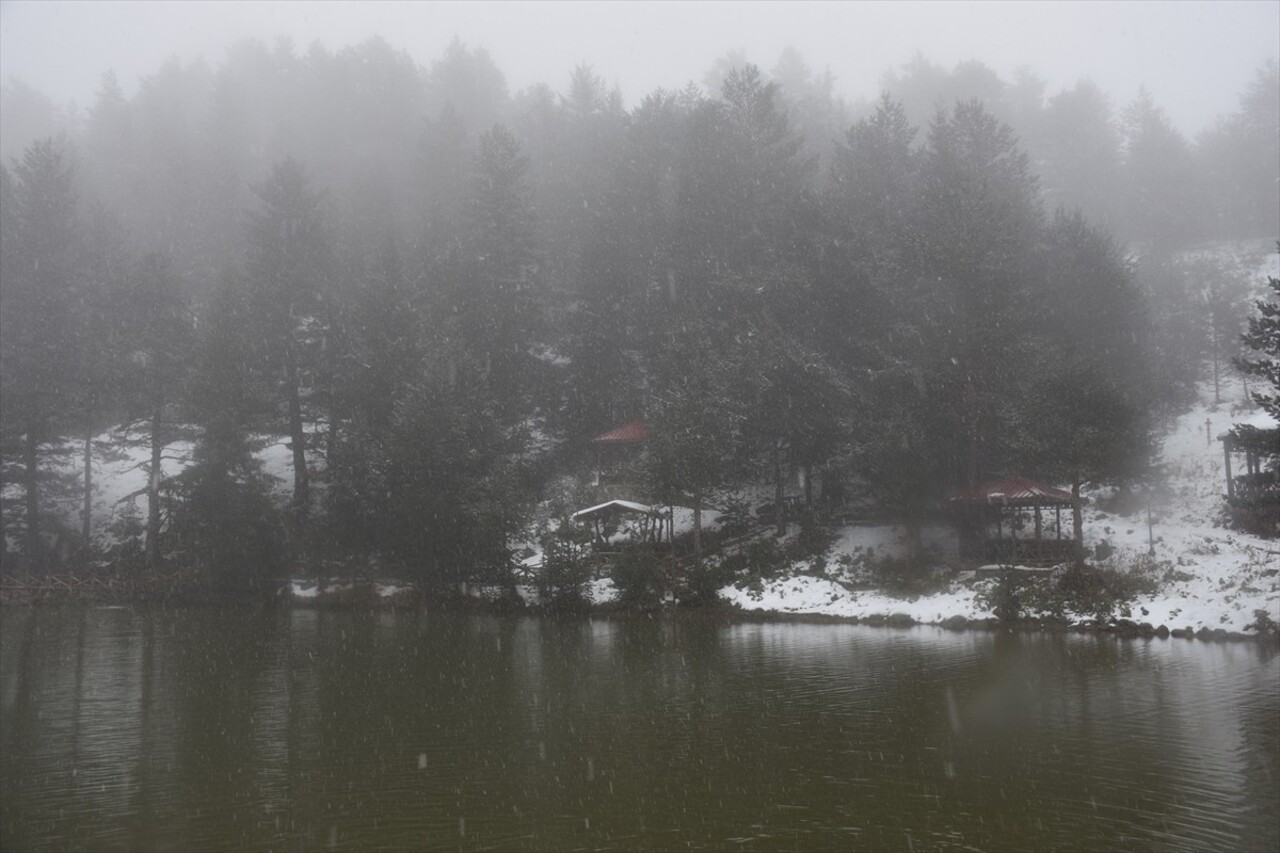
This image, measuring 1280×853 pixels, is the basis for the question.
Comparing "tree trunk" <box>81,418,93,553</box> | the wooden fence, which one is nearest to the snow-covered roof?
the wooden fence

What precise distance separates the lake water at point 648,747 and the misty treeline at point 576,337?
1254 cm

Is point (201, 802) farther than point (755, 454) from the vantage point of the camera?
No

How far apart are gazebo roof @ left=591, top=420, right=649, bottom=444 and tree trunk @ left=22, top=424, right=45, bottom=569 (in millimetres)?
24673

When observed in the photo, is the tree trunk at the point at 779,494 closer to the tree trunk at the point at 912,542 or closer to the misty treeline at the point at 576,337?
the misty treeline at the point at 576,337

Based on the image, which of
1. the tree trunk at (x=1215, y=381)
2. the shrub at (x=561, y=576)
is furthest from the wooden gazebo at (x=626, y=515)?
the tree trunk at (x=1215, y=381)

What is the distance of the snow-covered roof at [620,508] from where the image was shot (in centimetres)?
3834

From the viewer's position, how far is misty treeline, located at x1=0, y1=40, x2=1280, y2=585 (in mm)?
35938

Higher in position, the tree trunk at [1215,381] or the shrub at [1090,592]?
the tree trunk at [1215,381]

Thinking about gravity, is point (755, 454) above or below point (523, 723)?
above

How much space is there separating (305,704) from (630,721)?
20.7 ft

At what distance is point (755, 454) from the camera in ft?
124

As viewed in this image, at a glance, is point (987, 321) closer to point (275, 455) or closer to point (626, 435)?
point (626, 435)

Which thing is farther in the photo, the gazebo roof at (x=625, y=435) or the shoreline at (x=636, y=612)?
the gazebo roof at (x=625, y=435)

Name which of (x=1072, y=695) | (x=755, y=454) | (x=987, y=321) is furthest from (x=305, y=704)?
(x=987, y=321)
